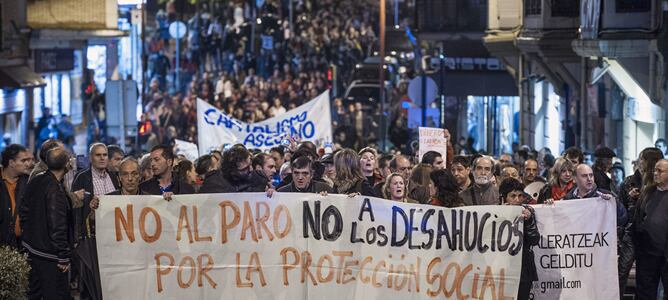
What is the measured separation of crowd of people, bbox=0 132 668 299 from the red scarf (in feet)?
0.06

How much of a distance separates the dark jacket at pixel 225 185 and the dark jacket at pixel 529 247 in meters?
3.00

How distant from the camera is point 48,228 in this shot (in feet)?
44.5

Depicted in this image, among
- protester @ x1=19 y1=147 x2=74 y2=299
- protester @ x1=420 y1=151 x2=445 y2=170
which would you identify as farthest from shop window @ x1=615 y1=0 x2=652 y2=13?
protester @ x1=19 y1=147 x2=74 y2=299

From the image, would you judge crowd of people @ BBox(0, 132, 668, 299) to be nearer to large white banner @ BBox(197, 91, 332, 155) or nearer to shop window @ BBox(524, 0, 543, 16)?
large white banner @ BBox(197, 91, 332, 155)

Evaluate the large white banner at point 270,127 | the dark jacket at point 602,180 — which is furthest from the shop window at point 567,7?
the dark jacket at point 602,180

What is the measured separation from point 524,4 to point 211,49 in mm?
27534

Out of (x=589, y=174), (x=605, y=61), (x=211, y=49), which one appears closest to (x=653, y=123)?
(x=605, y=61)

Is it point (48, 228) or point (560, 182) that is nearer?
point (48, 228)

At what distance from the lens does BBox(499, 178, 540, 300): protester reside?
43.6ft

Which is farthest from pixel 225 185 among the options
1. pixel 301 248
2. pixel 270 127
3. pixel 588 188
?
pixel 270 127

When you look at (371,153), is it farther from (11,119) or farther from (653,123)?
(11,119)

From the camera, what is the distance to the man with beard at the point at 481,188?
14563 mm

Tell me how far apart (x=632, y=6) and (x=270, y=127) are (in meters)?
6.44

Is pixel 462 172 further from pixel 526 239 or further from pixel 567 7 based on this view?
pixel 567 7
